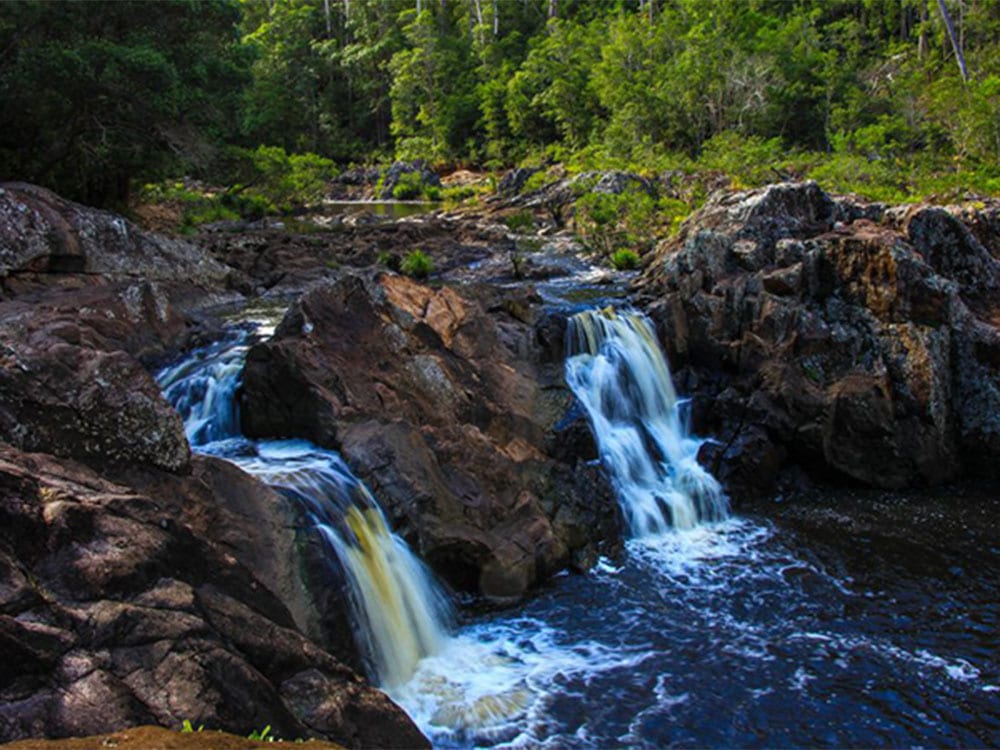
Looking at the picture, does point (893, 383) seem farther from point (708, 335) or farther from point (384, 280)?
point (384, 280)

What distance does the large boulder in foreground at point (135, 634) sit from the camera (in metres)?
4.53

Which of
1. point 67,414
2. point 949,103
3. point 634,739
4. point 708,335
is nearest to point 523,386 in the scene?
point 708,335

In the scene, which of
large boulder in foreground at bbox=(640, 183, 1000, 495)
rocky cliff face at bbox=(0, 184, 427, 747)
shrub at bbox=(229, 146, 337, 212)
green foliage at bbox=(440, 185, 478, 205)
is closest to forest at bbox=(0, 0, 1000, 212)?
shrub at bbox=(229, 146, 337, 212)

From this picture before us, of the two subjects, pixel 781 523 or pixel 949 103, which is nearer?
pixel 781 523

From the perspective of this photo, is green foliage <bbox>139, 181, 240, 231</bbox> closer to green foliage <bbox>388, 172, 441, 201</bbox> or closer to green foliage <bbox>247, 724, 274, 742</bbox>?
green foliage <bbox>388, 172, 441, 201</bbox>

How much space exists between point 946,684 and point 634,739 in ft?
13.0

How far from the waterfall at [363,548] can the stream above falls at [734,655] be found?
20 cm

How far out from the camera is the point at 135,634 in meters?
5.14

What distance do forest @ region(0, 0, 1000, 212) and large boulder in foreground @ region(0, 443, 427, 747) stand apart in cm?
1321

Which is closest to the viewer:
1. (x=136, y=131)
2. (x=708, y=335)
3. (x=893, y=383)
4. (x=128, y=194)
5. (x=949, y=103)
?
(x=893, y=383)

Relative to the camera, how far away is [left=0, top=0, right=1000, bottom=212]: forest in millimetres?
16875

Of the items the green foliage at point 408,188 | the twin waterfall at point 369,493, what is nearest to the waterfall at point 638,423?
the twin waterfall at point 369,493

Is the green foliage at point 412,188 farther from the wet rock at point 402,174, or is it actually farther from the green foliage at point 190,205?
the green foliage at point 190,205

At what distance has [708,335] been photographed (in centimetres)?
1623
